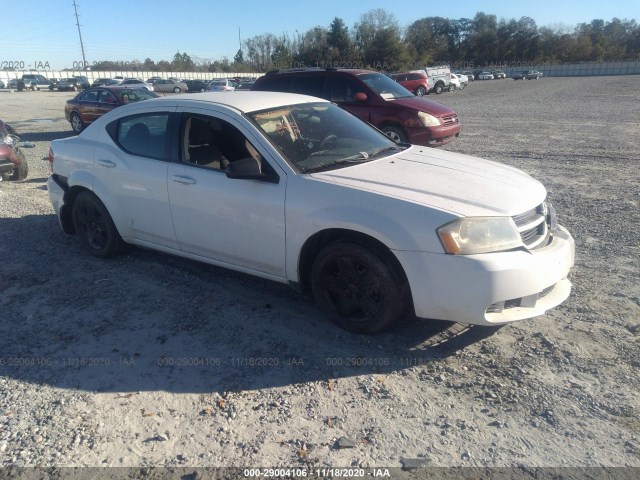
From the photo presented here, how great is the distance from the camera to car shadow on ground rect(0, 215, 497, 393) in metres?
3.34

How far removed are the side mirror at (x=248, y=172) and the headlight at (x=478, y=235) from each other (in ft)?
4.49

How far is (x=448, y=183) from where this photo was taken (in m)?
3.65

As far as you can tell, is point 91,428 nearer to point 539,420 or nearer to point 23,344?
point 23,344

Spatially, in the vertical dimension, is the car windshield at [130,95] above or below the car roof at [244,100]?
below

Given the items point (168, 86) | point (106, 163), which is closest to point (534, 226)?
point (106, 163)

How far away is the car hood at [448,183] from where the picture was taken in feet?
11.0

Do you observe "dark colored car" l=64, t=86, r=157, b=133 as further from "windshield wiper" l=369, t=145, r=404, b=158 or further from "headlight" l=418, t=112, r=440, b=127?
"windshield wiper" l=369, t=145, r=404, b=158

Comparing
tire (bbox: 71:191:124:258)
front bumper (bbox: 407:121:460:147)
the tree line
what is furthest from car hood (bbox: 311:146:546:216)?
the tree line

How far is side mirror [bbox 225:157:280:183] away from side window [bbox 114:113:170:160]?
1009 mm

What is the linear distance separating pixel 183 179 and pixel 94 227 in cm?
160

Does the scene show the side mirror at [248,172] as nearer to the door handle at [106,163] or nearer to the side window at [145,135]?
the side window at [145,135]

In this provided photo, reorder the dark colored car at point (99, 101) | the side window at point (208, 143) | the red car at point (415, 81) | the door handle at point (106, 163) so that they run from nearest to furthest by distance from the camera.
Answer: the side window at point (208, 143)
the door handle at point (106, 163)
the dark colored car at point (99, 101)
the red car at point (415, 81)

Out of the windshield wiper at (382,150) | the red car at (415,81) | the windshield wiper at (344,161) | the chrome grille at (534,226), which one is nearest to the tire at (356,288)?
the windshield wiper at (344,161)

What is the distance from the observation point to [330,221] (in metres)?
3.54
